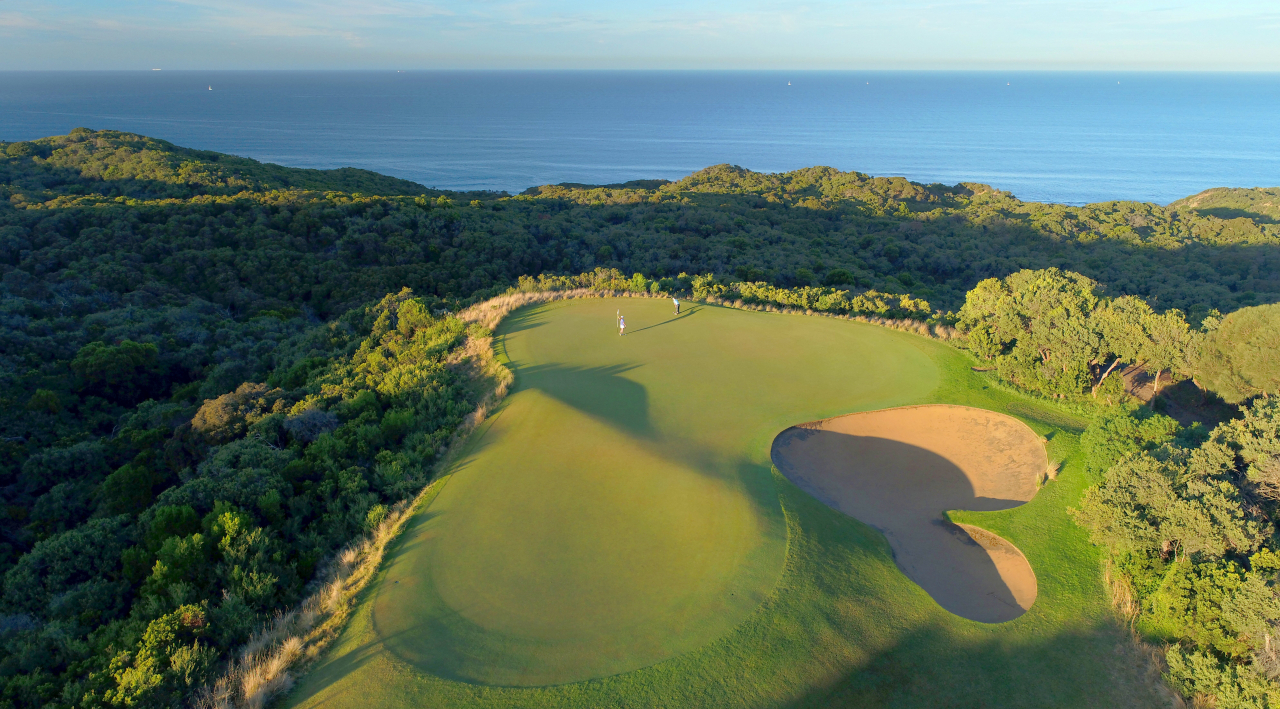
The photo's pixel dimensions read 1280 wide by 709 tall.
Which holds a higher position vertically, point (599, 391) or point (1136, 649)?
point (599, 391)

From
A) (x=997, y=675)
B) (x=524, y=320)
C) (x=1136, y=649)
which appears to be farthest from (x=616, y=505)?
(x=524, y=320)

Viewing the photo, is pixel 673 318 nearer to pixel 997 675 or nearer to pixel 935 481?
pixel 935 481

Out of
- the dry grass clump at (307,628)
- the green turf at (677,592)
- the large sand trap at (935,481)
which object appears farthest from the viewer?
the large sand trap at (935,481)

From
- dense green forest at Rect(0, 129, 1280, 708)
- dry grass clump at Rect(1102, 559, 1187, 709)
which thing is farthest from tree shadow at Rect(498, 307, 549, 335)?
dry grass clump at Rect(1102, 559, 1187, 709)

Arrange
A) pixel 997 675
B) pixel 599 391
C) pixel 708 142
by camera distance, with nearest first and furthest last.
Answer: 1. pixel 997 675
2. pixel 599 391
3. pixel 708 142

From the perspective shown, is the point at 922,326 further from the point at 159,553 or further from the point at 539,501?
the point at 159,553

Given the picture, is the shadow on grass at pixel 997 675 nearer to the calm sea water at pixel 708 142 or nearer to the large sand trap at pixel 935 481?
the large sand trap at pixel 935 481

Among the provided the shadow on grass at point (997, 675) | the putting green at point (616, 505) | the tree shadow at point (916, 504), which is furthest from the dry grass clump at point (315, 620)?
the tree shadow at point (916, 504)
